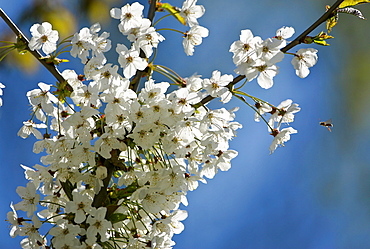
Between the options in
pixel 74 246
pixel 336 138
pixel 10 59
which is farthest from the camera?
pixel 336 138

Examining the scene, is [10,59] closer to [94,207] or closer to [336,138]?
[94,207]

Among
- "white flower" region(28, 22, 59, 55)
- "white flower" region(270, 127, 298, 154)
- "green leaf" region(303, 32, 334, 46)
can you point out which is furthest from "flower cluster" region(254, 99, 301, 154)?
"white flower" region(28, 22, 59, 55)

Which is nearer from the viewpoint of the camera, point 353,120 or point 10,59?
point 10,59

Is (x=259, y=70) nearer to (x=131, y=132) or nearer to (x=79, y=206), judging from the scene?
(x=131, y=132)

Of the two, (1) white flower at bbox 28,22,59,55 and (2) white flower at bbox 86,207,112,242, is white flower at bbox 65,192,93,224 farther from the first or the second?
(1) white flower at bbox 28,22,59,55

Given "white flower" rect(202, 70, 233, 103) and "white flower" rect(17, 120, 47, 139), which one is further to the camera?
"white flower" rect(17, 120, 47, 139)

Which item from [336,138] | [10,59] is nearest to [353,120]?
[336,138]
